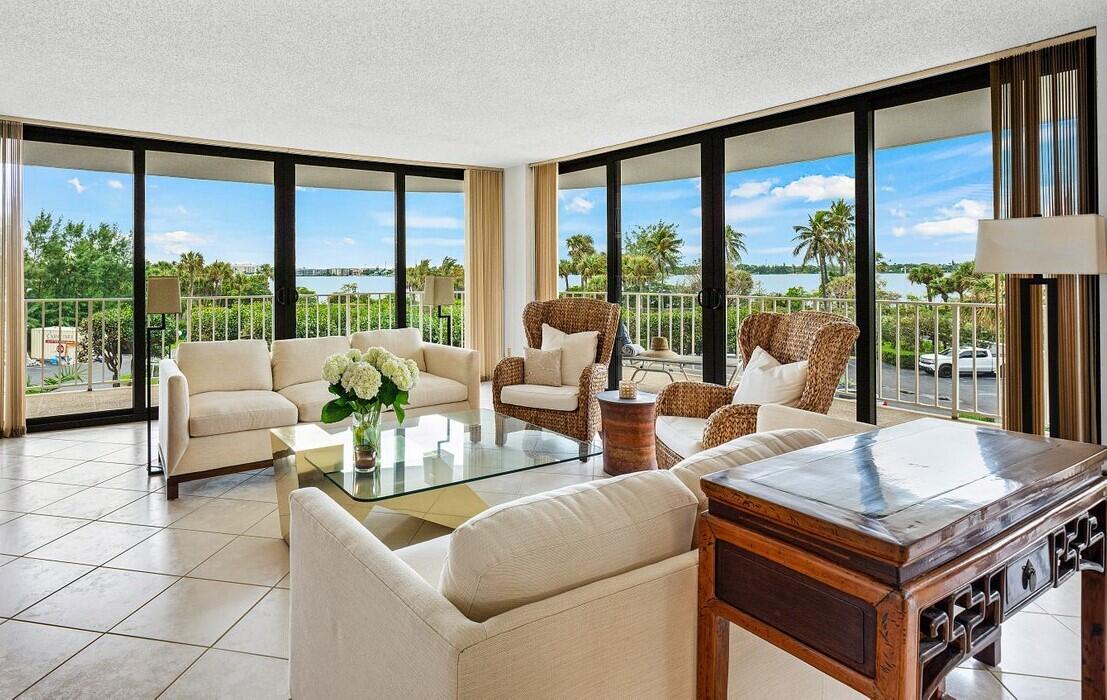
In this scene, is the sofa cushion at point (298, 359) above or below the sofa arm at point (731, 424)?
above

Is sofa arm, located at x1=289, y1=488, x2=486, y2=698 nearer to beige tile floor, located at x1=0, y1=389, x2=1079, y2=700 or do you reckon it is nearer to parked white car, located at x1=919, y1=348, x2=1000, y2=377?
beige tile floor, located at x1=0, y1=389, x2=1079, y2=700

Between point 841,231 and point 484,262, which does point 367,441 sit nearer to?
point 841,231

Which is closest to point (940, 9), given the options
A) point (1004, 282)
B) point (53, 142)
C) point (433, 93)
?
point (1004, 282)

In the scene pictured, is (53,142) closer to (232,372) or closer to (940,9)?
(232,372)

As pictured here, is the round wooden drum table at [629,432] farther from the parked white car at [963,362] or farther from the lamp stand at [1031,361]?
the parked white car at [963,362]

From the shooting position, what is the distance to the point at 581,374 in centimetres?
481

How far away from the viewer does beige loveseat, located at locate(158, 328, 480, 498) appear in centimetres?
378

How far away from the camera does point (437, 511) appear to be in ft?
10.5

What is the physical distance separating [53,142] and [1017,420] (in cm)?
697

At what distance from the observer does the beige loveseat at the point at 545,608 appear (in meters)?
1.07

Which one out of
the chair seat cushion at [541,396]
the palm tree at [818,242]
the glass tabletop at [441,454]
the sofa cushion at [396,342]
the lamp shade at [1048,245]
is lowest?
the glass tabletop at [441,454]

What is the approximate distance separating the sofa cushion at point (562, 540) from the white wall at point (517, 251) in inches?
221

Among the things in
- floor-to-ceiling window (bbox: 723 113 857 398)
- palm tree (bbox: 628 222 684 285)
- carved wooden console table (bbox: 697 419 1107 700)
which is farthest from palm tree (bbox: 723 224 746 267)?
carved wooden console table (bbox: 697 419 1107 700)

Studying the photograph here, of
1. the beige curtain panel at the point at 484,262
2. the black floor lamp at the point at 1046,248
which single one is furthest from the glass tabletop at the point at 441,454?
the beige curtain panel at the point at 484,262
